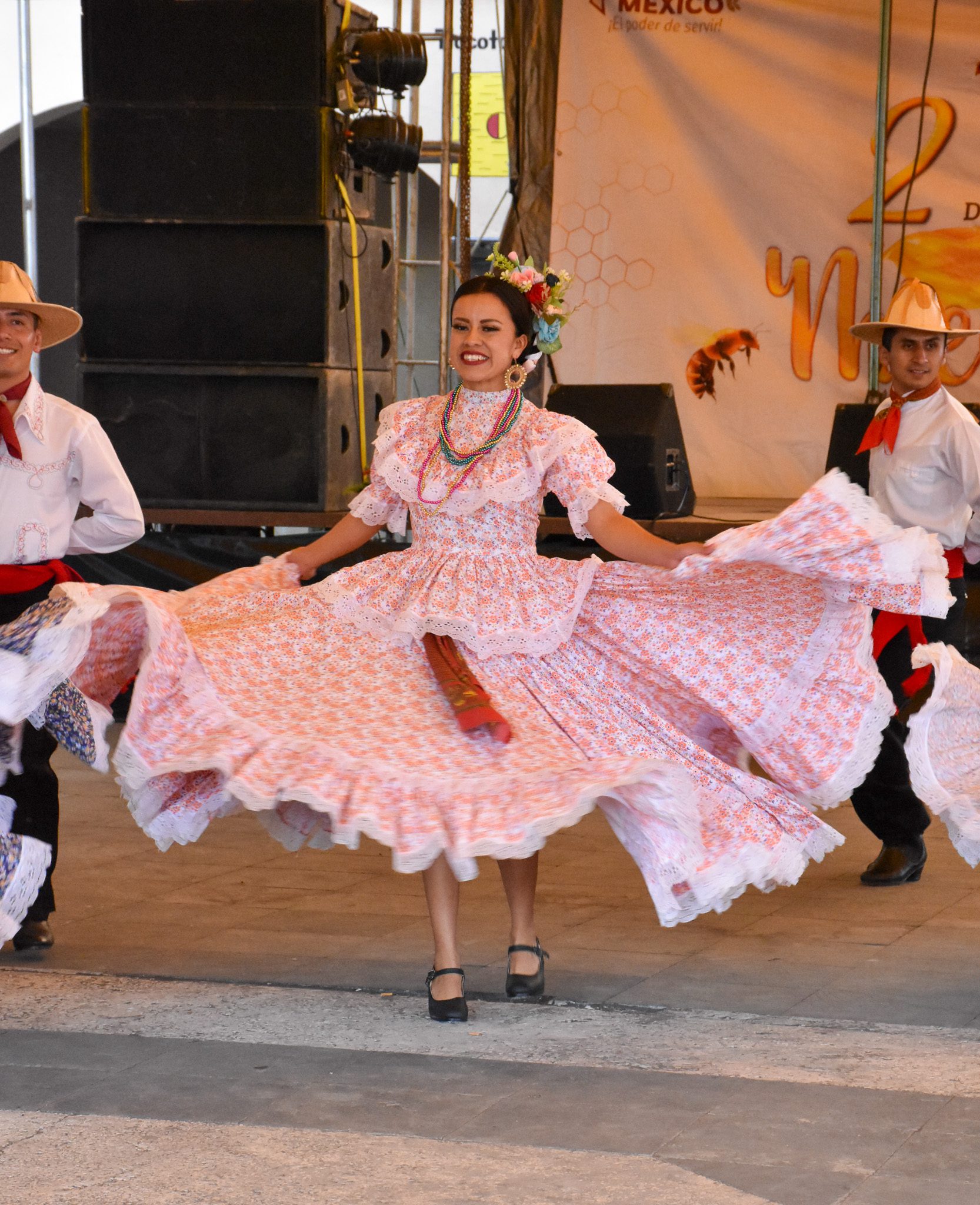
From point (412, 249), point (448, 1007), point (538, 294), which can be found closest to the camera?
point (448, 1007)

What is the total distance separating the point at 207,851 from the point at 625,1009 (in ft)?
6.53

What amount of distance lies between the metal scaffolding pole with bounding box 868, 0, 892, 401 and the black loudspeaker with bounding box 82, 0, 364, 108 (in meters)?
2.09

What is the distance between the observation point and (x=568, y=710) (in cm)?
347

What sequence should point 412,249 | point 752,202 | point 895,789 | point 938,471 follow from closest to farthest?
point 938,471
point 895,789
point 752,202
point 412,249

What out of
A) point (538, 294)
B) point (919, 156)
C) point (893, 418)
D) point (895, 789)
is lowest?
point (895, 789)

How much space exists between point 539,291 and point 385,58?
2.82 m

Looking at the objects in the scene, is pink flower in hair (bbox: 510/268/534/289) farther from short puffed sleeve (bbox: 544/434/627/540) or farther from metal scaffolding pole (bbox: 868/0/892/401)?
metal scaffolding pole (bbox: 868/0/892/401)

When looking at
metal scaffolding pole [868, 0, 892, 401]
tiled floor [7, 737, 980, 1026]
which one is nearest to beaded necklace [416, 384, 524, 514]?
tiled floor [7, 737, 980, 1026]

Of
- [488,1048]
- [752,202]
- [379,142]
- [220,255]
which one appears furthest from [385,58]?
[488,1048]

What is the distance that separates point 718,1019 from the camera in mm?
3410

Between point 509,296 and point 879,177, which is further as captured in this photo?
point 879,177

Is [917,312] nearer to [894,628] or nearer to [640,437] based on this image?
[894,628]

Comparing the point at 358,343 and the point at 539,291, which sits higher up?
the point at 539,291

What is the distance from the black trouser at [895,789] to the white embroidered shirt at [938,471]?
0.59 ft
